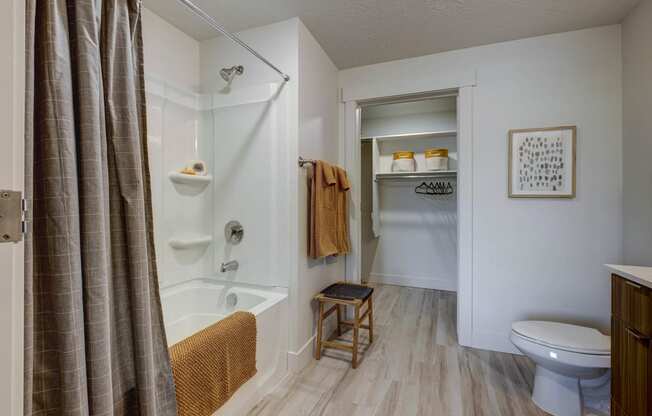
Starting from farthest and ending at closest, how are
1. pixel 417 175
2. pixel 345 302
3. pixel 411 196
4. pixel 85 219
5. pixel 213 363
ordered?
pixel 411 196 < pixel 417 175 < pixel 345 302 < pixel 213 363 < pixel 85 219

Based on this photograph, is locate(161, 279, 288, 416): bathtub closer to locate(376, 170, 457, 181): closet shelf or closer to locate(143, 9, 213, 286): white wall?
locate(143, 9, 213, 286): white wall

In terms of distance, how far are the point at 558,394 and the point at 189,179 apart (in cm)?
265

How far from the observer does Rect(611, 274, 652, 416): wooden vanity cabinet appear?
106cm

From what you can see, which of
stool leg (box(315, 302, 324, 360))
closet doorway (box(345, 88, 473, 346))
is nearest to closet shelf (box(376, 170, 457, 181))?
closet doorway (box(345, 88, 473, 346))

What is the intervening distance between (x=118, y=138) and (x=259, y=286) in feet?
4.75

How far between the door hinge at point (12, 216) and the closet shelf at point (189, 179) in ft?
4.93

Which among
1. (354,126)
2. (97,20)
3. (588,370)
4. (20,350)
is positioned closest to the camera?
(20,350)

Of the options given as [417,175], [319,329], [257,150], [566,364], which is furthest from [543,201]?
[257,150]

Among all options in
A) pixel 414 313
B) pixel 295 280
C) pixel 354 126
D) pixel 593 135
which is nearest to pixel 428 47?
pixel 354 126

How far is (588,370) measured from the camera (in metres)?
1.53

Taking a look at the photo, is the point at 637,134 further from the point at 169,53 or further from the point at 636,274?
the point at 169,53

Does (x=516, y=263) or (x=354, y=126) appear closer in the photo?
(x=516, y=263)

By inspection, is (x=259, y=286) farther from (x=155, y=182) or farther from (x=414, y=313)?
(x=414, y=313)

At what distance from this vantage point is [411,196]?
12.8 ft
